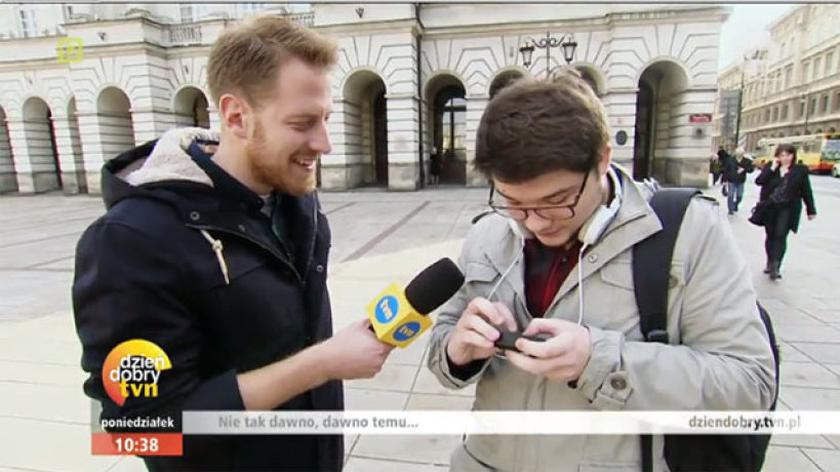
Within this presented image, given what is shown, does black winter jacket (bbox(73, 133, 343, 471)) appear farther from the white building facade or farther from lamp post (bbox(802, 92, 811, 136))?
lamp post (bbox(802, 92, 811, 136))

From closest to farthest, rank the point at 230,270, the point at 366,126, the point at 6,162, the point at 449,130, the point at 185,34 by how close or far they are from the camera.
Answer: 1. the point at 230,270
2. the point at 185,34
3. the point at 366,126
4. the point at 449,130
5. the point at 6,162

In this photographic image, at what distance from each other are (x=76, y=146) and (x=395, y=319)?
29541 millimetres

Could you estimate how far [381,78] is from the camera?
69.3 feet

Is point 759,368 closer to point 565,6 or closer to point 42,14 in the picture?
point 565,6

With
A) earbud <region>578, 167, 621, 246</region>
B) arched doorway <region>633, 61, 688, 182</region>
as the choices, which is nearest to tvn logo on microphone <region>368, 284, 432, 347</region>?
earbud <region>578, 167, 621, 246</region>

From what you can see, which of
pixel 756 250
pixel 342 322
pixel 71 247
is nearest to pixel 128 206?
pixel 342 322

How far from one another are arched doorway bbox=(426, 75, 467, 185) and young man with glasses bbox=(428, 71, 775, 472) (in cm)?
2246

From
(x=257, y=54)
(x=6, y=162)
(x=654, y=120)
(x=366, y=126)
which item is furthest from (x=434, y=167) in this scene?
(x=6, y=162)

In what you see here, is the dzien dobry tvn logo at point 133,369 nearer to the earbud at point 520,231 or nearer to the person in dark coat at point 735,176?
the earbud at point 520,231

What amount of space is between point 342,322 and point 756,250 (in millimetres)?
7584

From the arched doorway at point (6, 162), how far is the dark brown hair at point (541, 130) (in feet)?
113

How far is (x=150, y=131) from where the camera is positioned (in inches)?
883

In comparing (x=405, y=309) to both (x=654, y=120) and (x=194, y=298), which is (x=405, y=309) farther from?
(x=654, y=120)

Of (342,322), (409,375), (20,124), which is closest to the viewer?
(409,375)
